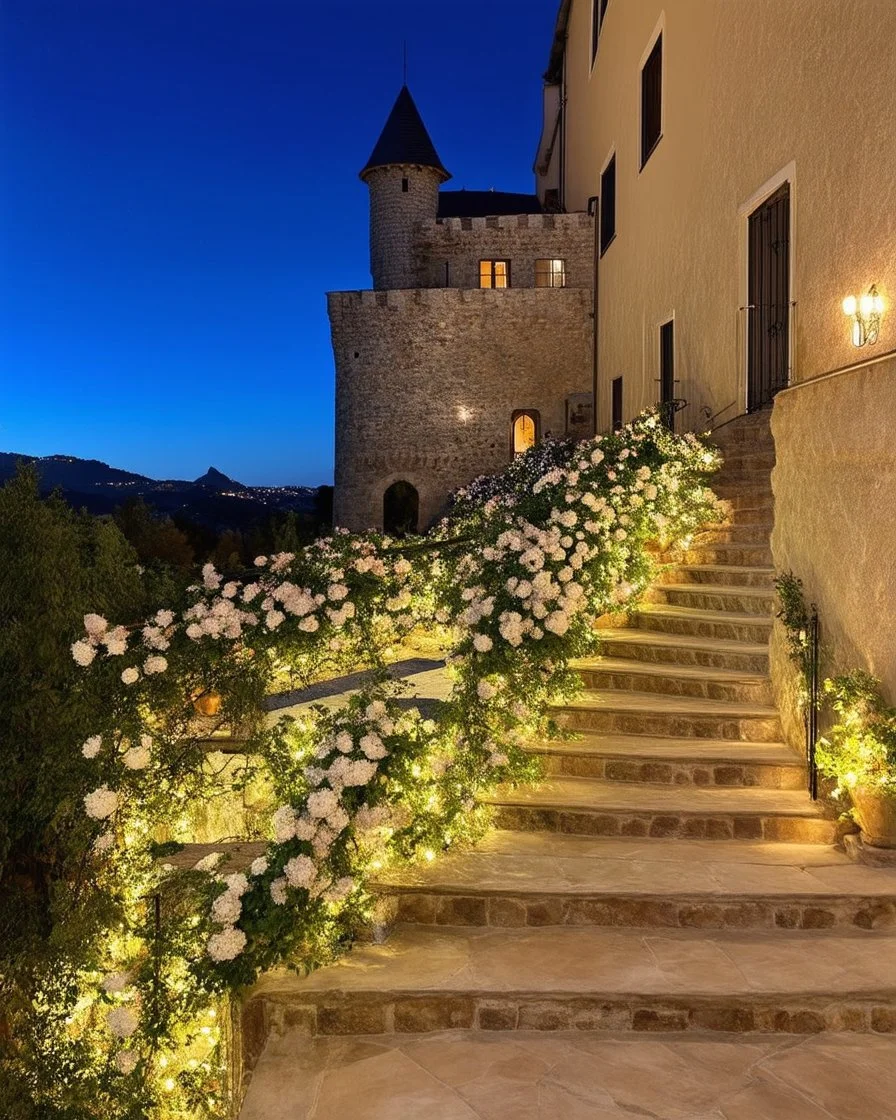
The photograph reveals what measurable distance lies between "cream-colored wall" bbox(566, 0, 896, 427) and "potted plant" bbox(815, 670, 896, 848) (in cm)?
249

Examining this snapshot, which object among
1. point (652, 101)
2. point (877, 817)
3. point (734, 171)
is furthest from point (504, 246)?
point (877, 817)

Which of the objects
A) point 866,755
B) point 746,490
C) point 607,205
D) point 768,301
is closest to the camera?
point 866,755

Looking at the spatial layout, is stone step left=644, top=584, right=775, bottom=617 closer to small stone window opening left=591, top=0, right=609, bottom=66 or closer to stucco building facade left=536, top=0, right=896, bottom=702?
stucco building facade left=536, top=0, right=896, bottom=702

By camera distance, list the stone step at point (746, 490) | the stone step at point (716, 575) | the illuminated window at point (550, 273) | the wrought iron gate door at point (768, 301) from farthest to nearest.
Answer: the illuminated window at point (550, 273) → the wrought iron gate door at point (768, 301) → the stone step at point (746, 490) → the stone step at point (716, 575)

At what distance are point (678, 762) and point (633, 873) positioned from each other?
97 centimetres

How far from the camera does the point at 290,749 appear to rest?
441 cm

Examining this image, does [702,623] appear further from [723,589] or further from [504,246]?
[504,246]

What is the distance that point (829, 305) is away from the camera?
662 centimetres

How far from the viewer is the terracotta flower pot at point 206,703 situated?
14.8ft

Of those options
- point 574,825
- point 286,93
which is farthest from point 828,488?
point 286,93

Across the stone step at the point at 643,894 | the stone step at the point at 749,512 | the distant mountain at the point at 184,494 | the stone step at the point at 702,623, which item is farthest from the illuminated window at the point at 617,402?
the distant mountain at the point at 184,494

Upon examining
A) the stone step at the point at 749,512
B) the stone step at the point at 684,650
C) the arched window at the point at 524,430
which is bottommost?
the stone step at the point at 684,650

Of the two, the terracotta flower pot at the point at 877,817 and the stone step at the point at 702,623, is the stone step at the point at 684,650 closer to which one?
the stone step at the point at 702,623

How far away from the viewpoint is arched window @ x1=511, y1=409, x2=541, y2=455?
23.0 metres
